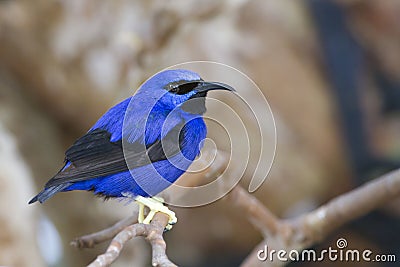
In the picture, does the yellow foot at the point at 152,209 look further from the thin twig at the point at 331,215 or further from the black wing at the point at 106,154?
the thin twig at the point at 331,215

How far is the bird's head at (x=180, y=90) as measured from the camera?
49.7 inches

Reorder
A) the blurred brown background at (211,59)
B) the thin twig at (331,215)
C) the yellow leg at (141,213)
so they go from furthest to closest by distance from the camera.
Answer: the blurred brown background at (211,59) → the thin twig at (331,215) → the yellow leg at (141,213)

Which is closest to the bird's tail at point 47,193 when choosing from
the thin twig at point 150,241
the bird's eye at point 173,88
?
the thin twig at point 150,241

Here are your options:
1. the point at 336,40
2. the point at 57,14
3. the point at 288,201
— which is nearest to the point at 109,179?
the point at 57,14

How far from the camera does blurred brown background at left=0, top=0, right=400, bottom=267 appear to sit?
2408 mm

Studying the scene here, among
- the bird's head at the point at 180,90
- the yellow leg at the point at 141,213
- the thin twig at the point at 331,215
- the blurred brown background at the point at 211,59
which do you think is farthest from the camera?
the blurred brown background at the point at 211,59

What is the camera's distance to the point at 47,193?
124 cm

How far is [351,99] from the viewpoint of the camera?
351 cm

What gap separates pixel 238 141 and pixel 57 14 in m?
0.84

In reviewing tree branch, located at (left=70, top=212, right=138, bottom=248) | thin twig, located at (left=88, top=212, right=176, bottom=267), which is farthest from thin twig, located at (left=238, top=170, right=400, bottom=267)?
thin twig, located at (left=88, top=212, right=176, bottom=267)

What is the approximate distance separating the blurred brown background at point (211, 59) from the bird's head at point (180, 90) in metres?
1.03

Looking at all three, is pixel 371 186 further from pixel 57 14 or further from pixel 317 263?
pixel 317 263

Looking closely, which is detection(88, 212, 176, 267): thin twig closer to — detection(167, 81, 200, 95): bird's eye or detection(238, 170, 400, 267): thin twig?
detection(167, 81, 200, 95): bird's eye

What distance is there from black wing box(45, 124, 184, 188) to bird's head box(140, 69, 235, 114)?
0.04 metres
